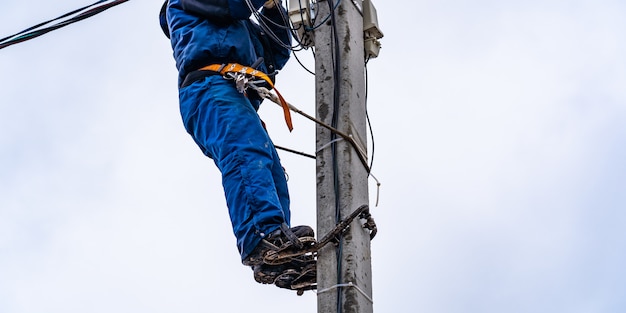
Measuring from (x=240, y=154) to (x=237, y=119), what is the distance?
20cm

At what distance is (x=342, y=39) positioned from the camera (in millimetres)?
5000

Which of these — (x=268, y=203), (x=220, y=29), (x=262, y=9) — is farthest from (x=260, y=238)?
(x=262, y=9)

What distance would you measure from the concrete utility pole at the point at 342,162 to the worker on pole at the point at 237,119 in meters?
0.20

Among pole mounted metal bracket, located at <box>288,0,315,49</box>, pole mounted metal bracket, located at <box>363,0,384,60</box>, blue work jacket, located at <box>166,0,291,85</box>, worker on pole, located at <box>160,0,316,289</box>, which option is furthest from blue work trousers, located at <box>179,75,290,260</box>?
pole mounted metal bracket, located at <box>363,0,384,60</box>

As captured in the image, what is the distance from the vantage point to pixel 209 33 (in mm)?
5230

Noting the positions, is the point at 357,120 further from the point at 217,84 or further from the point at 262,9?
the point at 262,9

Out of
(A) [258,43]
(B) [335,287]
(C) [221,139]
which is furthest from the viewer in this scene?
(A) [258,43]

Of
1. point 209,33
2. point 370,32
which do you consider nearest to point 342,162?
point 370,32

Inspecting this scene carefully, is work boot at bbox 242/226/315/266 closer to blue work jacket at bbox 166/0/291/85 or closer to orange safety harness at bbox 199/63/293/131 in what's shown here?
orange safety harness at bbox 199/63/293/131

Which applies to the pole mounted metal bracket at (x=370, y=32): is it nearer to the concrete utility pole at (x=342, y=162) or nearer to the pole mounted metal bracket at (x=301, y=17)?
the concrete utility pole at (x=342, y=162)

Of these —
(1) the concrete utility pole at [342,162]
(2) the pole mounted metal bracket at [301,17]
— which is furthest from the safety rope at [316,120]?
(2) the pole mounted metal bracket at [301,17]

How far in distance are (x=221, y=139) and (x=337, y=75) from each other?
627 millimetres

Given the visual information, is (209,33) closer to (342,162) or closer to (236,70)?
(236,70)

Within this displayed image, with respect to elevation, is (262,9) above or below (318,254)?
above
